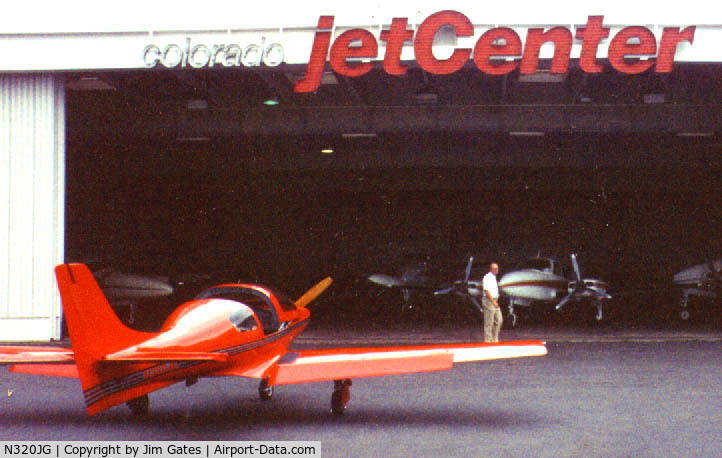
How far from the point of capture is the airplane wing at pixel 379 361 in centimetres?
934

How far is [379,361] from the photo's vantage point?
9531 millimetres

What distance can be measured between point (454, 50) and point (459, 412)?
30.2 feet

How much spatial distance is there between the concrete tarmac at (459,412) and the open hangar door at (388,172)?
8940mm

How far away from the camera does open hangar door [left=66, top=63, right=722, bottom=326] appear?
2397cm

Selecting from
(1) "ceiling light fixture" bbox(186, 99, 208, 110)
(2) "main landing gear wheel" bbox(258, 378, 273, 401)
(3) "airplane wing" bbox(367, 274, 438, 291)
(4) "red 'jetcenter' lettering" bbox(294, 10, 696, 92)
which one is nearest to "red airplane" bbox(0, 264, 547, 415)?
(2) "main landing gear wheel" bbox(258, 378, 273, 401)

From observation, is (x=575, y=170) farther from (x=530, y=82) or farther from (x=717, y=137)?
(x=530, y=82)

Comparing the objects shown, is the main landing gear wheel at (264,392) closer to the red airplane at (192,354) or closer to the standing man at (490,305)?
the red airplane at (192,354)

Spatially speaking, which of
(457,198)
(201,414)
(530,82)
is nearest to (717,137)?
(530,82)

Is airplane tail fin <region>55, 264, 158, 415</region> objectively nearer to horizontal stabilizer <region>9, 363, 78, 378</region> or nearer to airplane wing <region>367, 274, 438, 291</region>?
horizontal stabilizer <region>9, 363, 78, 378</region>

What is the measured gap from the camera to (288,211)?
129ft

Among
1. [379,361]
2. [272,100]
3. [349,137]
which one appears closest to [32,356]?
[379,361]

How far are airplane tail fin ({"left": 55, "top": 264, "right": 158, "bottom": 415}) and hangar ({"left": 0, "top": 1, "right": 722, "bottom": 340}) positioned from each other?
33.4 ft

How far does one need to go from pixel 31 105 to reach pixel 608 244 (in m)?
27.4
